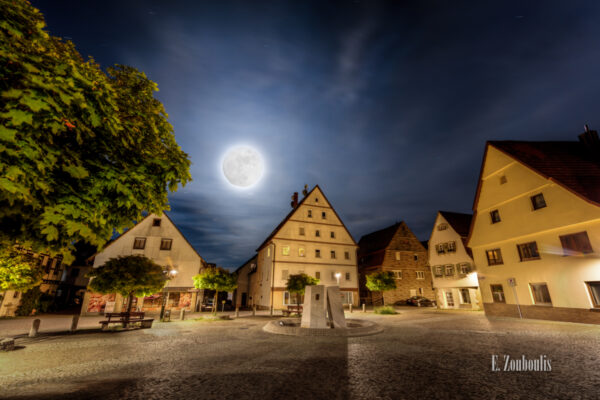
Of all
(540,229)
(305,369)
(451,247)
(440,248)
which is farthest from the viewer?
(440,248)

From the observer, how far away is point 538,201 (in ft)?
57.1

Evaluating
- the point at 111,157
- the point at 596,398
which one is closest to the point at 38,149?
the point at 111,157

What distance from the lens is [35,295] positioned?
2633 centimetres

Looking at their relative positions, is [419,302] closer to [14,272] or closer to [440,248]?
[440,248]

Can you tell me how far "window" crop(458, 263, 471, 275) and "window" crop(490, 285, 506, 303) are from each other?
27.9ft

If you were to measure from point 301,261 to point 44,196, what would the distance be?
30774 mm

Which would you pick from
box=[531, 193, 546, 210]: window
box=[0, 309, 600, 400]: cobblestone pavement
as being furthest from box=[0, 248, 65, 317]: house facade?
box=[531, 193, 546, 210]: window

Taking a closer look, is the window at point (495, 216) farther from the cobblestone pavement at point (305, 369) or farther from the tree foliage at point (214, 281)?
the tree foliage at point (214, 281)

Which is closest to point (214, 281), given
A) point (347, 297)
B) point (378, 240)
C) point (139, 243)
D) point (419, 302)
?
point (139, 243)

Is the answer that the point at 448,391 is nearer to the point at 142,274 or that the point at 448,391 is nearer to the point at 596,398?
the point at 596,398

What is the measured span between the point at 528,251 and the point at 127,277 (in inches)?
1098

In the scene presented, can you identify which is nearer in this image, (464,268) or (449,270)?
(464,268)

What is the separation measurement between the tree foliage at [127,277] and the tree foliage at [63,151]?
13337mm

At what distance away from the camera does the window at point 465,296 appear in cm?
2902
